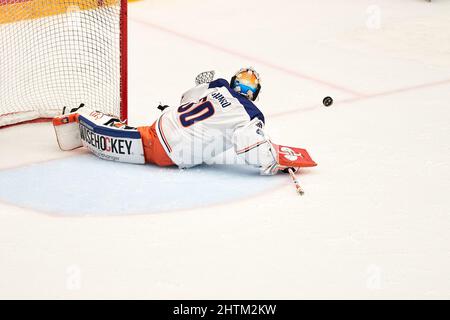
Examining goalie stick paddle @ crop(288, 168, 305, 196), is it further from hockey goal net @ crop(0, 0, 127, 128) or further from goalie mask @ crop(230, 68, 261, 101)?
hockey goal net @ crop(0, 0, 127, 128)

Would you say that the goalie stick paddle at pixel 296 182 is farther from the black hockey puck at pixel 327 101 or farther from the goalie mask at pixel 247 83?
the black hockey puck at pixel 327 101

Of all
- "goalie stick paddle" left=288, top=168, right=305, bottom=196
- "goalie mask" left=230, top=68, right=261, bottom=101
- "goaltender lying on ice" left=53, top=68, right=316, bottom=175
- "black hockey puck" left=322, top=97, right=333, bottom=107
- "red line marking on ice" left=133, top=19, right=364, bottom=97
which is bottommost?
"red line marking on ice" left=133, top=19, right=364, bottom=97

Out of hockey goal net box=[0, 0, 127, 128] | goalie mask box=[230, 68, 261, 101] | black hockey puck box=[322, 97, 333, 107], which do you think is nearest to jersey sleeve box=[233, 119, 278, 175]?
goalie mask box=[230, 68, 261, 101]

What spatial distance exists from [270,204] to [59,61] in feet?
5.83

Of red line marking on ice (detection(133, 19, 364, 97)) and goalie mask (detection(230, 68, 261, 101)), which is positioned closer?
goalie mask (detection(230, 68, 261, 101))

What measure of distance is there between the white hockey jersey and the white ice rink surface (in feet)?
0.29

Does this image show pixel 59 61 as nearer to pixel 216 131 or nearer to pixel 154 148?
pixel 154 148

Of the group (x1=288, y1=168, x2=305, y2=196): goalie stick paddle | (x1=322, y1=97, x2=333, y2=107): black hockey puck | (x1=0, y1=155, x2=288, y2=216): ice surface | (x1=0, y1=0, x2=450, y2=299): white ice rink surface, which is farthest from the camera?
(x1=322, y1=97, x2=333, y2=107): black hockey puck

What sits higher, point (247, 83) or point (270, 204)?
point (247, 83)

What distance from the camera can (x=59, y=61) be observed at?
4934mm

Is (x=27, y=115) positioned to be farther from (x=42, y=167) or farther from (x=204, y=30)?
(x=204, y=30)

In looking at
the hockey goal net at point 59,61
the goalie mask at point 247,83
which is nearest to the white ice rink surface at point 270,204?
the hockey goal net at point 59,61

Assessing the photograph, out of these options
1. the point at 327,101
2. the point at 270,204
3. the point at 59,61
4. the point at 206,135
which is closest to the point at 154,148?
the point at 206,135

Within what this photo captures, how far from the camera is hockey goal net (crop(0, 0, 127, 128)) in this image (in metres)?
4.61
